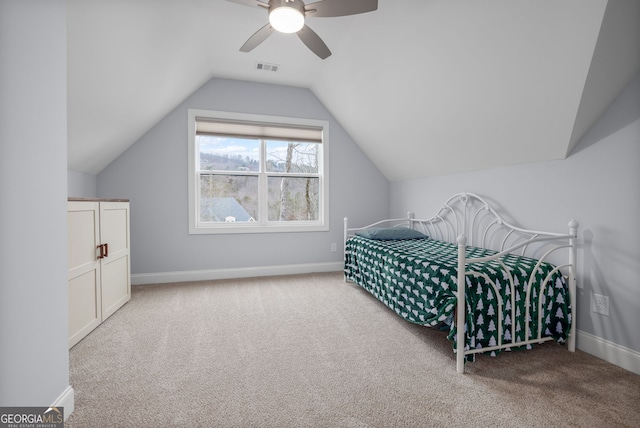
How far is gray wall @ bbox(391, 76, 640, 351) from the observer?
176 centimetres

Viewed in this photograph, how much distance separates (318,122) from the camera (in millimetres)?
4230

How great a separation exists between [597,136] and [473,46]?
0.99 metres

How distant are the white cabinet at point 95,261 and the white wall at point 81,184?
526 millimetres

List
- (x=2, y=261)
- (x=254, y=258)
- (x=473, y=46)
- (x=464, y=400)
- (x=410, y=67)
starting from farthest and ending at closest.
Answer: (x=254, y=258) < (x=410, y=67) < (x=473, y=46) < (x=464, y=400) < (x=2, y=261)

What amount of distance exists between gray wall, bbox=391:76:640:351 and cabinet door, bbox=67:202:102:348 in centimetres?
343

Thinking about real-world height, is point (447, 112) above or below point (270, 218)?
above

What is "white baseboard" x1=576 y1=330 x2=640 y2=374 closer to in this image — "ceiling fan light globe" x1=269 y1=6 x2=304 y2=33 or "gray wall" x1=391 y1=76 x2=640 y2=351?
"gray wall" x1=391 y1=76 x2=640 y2=351

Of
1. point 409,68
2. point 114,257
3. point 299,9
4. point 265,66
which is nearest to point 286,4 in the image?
point 299,9

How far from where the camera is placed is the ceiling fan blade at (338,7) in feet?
5.79

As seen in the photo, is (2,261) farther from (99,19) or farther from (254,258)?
(254,258)

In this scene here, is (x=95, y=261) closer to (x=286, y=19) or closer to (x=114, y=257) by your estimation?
(x=114, y=257)

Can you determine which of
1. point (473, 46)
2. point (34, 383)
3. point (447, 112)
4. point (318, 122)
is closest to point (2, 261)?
point (34, 383)

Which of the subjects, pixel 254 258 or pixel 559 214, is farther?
pixel 254 258

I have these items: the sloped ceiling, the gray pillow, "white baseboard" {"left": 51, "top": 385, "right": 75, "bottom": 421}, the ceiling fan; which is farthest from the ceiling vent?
"white baseboard" {"left": 51, "top": 385, "right": 75, "bottom": 421}
